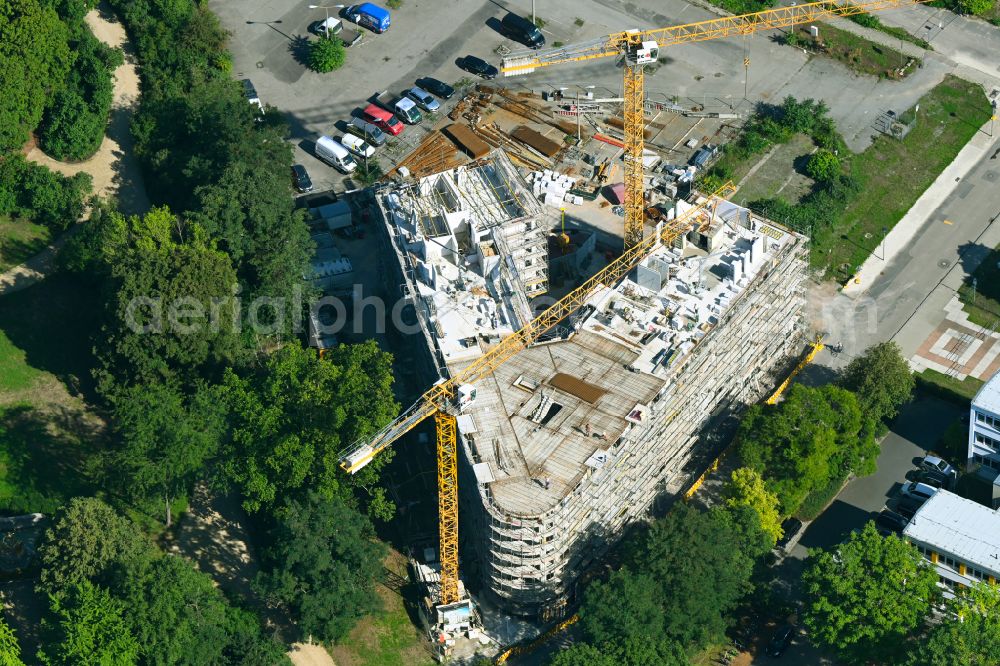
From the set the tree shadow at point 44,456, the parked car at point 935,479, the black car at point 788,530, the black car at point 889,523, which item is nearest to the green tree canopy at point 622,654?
the black car at point 788,530

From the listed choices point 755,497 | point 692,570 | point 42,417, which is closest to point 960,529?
point 755,497

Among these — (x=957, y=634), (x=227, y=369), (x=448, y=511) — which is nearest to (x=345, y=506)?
(x=448, y=511)

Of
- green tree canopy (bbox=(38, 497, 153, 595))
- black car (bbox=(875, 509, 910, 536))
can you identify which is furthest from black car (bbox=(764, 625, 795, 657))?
green tree canopy (bbox=(38, 497, 153, 595))

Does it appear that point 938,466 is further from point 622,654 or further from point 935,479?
point 622,654

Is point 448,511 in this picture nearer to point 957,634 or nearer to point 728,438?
point 728,438

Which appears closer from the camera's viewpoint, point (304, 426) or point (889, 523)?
point (304, 426)

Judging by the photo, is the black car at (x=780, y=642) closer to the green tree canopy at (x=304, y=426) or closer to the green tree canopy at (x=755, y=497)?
the green tree canopy at (x=755, y=497)
